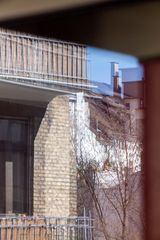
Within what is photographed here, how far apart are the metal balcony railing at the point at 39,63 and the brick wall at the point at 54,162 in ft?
0.41

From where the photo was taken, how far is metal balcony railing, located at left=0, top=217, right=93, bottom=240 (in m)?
2.77

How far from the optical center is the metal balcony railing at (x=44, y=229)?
2.77m

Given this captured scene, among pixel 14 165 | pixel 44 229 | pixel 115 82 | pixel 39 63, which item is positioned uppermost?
pixel 39 63

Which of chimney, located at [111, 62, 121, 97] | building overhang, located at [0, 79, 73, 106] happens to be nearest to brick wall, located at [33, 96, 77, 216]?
building overhang, located at [0, 79, 73, 106]

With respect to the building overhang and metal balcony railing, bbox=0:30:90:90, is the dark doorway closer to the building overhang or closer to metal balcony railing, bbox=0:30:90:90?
the building overhang

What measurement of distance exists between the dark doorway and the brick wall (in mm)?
53

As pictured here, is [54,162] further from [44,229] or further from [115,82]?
[115,82]

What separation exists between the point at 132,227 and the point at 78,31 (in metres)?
0.98

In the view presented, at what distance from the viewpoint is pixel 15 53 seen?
10.3ft

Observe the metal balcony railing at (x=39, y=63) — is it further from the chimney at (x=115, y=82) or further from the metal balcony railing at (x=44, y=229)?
the metal balcony railing at (x=44, y=229)

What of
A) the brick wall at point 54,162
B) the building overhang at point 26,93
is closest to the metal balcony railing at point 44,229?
the brick wall at point 54,162

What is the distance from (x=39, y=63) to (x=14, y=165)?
0.51 meters

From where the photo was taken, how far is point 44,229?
2.84 m

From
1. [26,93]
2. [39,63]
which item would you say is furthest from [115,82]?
[26,93]
